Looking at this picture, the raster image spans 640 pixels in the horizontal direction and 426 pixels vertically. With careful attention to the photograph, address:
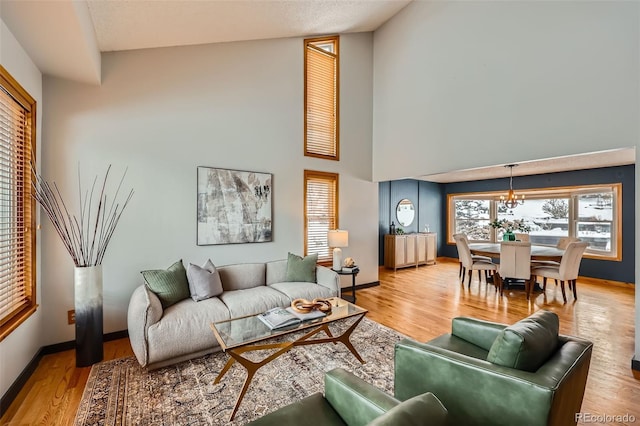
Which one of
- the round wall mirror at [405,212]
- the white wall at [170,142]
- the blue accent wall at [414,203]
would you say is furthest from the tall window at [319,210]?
the round wall mirror at [405,212]

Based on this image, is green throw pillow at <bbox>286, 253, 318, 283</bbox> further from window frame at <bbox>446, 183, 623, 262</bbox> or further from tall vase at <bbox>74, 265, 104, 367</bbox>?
window frame at <bbox>446, 183, 623, 262</bbox>

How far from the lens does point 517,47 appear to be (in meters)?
3.47

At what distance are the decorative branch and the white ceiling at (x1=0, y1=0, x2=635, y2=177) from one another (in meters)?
1.15

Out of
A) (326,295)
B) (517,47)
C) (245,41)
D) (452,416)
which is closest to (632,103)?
(517,47)

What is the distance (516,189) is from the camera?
7.38 metres

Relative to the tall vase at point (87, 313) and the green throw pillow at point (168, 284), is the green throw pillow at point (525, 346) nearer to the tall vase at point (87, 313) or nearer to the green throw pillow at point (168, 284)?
the green throw pillow at point (168, 284)

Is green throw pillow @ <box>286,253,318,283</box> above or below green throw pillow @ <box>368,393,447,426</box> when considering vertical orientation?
below

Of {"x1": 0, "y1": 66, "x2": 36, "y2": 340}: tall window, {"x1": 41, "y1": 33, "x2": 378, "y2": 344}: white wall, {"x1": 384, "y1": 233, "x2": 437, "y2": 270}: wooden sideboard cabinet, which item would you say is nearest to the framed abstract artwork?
{"x1": 41, "y1": 33, "x2": 378, "y2": 344}: white wall

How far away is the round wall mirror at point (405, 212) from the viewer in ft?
25.9

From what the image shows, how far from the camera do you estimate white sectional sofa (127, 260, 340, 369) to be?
2.46m

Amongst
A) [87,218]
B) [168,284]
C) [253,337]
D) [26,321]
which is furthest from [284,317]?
[87,218]

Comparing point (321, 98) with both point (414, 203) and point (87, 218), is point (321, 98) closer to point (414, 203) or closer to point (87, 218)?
point (87, 218)

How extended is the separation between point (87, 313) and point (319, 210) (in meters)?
3.22

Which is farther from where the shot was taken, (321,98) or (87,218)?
(321,98)
